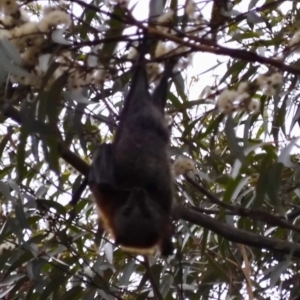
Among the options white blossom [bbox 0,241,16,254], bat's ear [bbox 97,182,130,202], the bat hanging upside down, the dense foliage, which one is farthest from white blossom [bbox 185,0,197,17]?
white blossom [bbox 0,241,16,254]

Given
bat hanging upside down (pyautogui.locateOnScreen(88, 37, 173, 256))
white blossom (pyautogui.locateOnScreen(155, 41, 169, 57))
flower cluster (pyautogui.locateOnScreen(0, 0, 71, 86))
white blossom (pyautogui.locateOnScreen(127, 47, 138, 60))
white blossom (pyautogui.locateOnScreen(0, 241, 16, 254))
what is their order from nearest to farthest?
1. flower cluster (pyautogui.locateOnScreen(0, 0, 71, 86))
2. white blossom (pyautogui.locateOnScreen(155, 41, 169, 57))
3. white blossom (pyautogui.locateOnScreen(127, 47, 138, 60))
4. bat hanging upside down (pyautogui.locateOnScreen(88, 37, 173, 256))
5. white blossom (pyautogui.locateOnScreen(0, 241, 16, 254))

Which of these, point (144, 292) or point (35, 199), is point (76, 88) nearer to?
point (35, 199)

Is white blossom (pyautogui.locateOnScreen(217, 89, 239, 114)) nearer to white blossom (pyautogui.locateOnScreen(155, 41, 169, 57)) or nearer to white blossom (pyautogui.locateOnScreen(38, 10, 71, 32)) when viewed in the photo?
white blossom (pyautogui.locateOnScreen(155, 41, 169, 57))

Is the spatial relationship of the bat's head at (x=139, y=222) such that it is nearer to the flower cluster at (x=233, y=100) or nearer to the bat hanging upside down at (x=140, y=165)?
the bat hanging upside down at (x=140, y=165)

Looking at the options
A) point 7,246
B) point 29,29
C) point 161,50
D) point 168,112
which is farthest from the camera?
point 7,246

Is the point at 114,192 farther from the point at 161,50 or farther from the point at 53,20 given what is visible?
the point at 53,20

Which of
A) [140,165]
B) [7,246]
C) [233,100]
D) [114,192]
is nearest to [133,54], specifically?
[233,100]

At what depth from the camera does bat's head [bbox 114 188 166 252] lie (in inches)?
115

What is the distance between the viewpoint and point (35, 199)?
311 cm

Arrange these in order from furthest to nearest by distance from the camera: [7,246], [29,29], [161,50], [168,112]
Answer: [7,246] < [168,112] < [161,50] < [29,29]

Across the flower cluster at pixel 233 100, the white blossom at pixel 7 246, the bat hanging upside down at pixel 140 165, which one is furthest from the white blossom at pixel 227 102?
the white blossom at pixel 7 246

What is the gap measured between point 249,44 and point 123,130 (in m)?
0.88

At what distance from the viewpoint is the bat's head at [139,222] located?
292 centimetres

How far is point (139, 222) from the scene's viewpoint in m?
3.02
